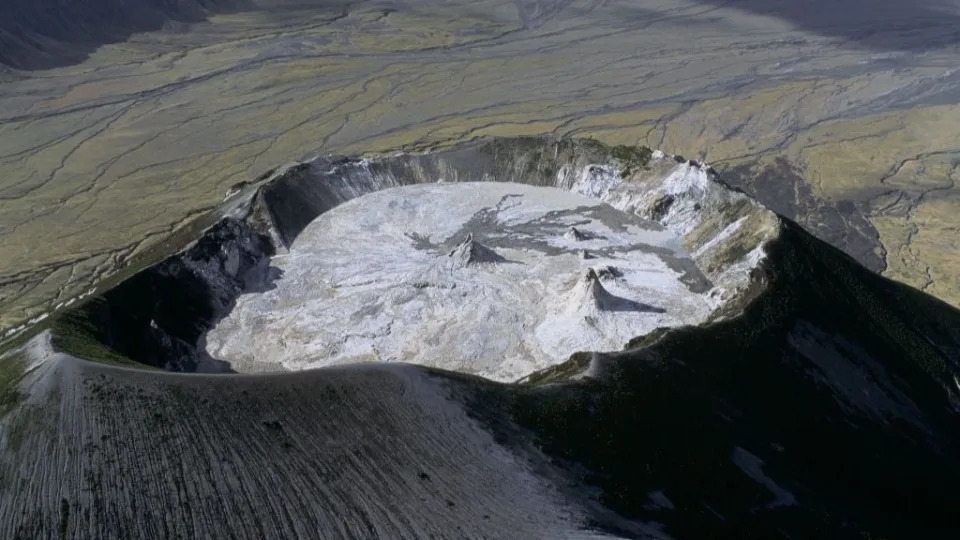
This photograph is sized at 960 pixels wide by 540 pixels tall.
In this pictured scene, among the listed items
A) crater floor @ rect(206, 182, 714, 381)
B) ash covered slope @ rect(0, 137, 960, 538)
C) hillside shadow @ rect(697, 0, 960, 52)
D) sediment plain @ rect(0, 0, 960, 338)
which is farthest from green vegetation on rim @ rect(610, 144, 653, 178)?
hillside shadow @ rect(697, 0, 960, 52)

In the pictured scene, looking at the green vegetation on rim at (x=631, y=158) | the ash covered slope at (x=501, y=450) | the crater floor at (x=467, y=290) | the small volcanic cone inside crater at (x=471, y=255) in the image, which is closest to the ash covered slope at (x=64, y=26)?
the crater floor at (x=467, y=290)

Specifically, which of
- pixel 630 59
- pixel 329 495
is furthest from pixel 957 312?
pixel 630 59

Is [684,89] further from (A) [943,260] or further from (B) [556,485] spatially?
(B) [556,485]

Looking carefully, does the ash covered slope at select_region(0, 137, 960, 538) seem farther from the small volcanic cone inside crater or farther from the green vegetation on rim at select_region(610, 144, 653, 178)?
the green vegetation on rim at select_region(610, 144, 653, 178)

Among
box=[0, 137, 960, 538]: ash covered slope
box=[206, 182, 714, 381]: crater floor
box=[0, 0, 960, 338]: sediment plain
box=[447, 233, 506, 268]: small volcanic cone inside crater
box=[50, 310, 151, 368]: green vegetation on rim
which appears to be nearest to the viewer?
box=[0, 137, 960, 538]: ash covered slope

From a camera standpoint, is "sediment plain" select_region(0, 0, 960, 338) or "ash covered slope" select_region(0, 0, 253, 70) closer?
"sediment plain" select_region(0, 0, 960, 338)

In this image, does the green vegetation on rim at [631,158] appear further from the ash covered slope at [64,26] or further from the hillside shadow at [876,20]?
the ash covered slope at [64,26]
